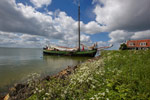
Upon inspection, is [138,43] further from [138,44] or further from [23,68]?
[23,68]

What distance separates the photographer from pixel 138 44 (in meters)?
41.1

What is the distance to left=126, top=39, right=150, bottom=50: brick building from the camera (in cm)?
3824

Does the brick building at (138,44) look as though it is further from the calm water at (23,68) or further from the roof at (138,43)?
the calm water at (23,68)

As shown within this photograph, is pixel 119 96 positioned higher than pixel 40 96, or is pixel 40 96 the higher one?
pixel 119 96

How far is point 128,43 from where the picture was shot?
44.6 metres

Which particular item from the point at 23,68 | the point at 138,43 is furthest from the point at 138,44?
the point at 23,68

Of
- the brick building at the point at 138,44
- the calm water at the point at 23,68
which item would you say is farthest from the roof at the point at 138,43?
the calm water at the point at 23,68

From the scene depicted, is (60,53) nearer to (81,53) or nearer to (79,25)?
(81,53)

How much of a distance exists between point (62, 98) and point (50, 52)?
139 ft

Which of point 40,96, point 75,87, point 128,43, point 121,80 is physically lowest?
point 40,96

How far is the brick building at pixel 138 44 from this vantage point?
125ft

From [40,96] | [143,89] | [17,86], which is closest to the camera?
[143,89]

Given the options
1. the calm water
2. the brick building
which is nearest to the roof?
the brick building

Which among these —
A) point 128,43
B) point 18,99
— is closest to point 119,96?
point 18,99
